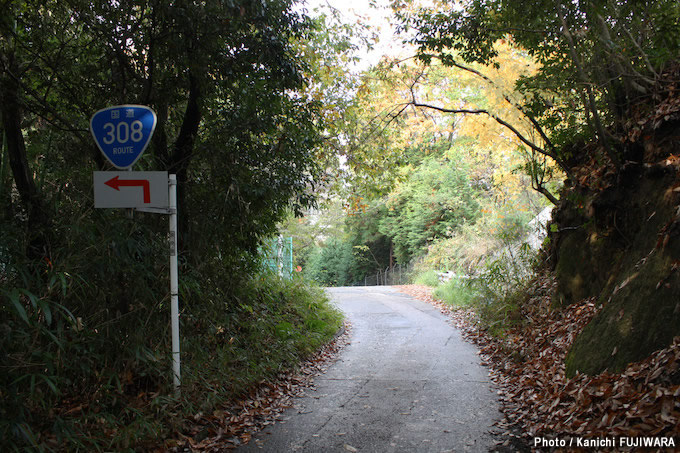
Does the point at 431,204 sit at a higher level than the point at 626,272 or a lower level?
higher

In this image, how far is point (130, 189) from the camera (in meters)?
4.51

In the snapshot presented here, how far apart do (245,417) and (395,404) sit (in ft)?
5.79

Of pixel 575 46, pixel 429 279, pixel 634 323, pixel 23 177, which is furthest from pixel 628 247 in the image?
pixel 429 279

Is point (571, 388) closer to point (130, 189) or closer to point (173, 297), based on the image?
point (173, 297)

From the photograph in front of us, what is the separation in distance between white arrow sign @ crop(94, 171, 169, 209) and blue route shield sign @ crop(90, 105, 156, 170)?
0.44ft

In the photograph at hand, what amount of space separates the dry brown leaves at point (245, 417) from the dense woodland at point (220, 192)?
0.50ft

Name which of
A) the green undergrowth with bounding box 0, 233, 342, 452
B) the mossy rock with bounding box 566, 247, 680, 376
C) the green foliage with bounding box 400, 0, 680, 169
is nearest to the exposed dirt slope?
the mossy rock with bounding box 566, 247, 680, 376

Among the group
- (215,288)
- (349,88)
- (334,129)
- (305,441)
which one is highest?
(349,88)

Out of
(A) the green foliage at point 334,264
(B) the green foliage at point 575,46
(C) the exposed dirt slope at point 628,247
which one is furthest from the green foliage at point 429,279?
(A) the green foliage at point 334,264

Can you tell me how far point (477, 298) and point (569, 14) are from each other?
269 inches

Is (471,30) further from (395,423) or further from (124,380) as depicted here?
(124,380)

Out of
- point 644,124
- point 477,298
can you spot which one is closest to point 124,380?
point 644,124

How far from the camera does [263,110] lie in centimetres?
668

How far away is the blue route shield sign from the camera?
14.6 ft
